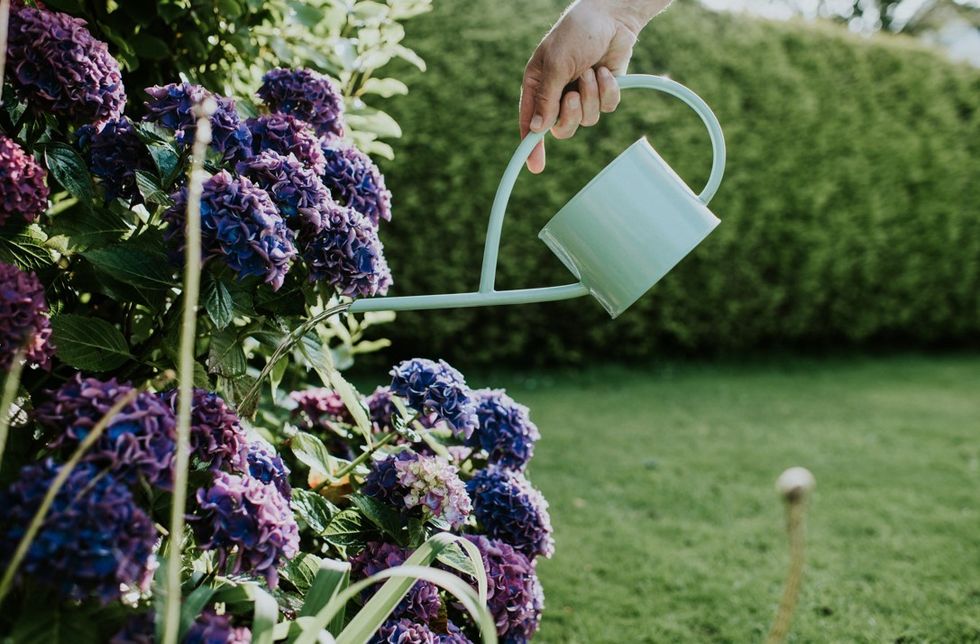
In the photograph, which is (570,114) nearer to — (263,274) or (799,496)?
(263,274)

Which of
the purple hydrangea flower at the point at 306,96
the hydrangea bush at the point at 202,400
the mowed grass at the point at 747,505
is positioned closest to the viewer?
the hydrangea bush at the point at 202,400

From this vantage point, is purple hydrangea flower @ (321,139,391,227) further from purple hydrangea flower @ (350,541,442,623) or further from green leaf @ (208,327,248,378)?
purple hydrangea flower @ (350,541,442,623)

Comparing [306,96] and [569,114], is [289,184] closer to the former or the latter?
[306,96]

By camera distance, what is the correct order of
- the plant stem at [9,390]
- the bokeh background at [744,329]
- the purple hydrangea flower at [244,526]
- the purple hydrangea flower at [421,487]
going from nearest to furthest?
the plant stem at [9,390] → the purple hydrangea flower at [244,526] → the purple hydrangea flower at [421,487] → the bokeh background at [744,329]

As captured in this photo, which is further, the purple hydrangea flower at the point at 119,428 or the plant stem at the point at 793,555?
the purple hydrangea flower at the point at 119,428

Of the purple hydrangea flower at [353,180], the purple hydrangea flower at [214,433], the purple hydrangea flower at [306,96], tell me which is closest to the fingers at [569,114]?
the purple hydrangea flower at [353,180]

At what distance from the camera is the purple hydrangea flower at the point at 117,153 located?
1.23 metres

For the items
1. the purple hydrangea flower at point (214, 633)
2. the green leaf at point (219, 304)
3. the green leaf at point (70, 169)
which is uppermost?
the green leaf at point (70, 169)

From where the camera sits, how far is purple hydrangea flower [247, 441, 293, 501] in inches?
45.3

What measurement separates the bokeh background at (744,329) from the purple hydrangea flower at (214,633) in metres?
1.37

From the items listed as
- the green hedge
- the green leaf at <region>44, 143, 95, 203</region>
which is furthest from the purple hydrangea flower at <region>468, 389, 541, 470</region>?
the green hedge

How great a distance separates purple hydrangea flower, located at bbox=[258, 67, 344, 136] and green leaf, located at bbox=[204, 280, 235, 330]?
0.47 m

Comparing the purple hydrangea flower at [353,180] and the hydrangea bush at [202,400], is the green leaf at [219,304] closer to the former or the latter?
the hydrangea bush at [202,400]

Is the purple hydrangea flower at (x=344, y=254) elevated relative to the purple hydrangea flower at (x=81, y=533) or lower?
elevated
